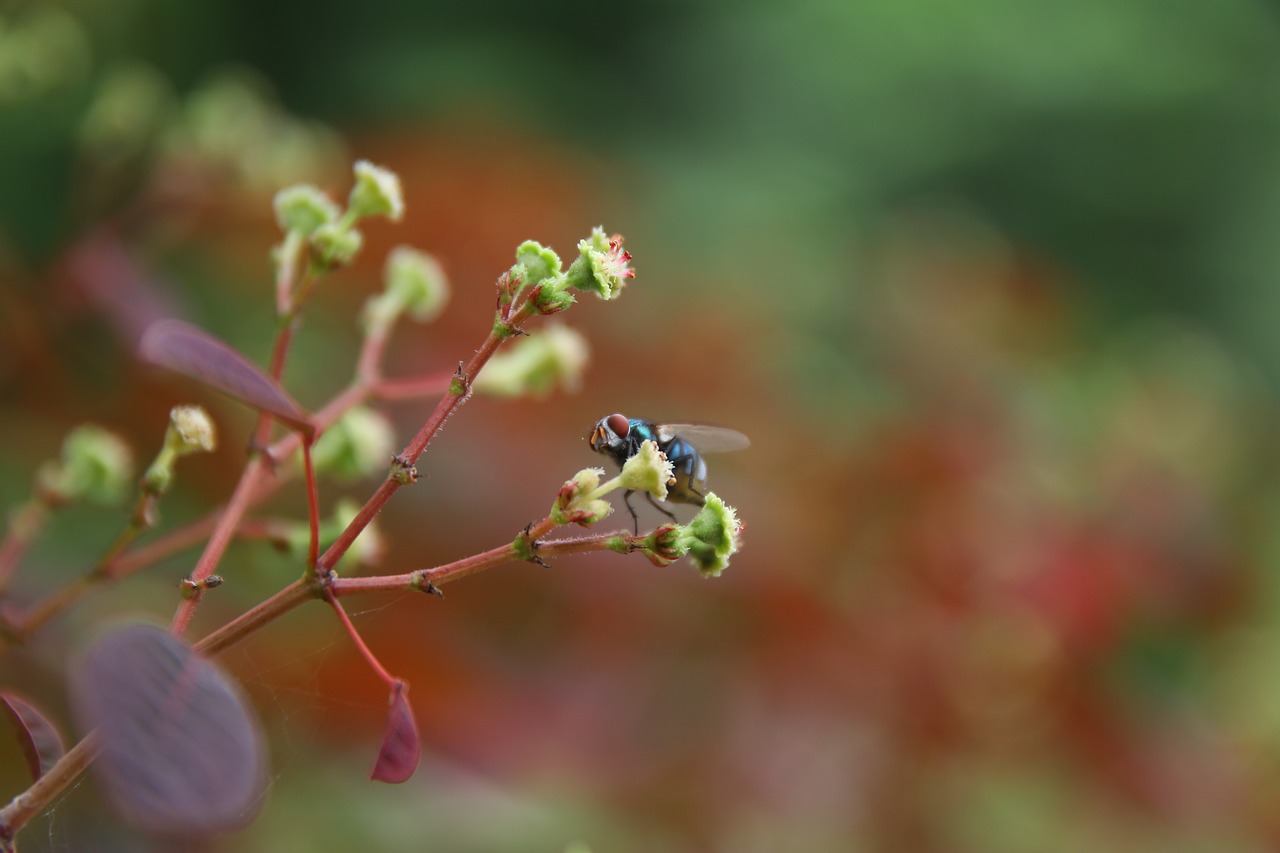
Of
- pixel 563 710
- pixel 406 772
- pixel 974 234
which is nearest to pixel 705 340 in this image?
pixel 563 710

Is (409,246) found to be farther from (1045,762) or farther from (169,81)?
(169,81)

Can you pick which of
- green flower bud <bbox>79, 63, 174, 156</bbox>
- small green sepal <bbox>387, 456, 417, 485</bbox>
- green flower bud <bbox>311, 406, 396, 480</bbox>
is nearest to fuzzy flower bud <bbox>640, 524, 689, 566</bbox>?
small green sepal <bbox>387, 456, 417, 485</bbox>

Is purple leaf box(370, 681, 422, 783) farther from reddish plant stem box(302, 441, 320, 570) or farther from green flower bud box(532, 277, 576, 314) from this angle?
green flower bud box(532, 277, 576, 314)

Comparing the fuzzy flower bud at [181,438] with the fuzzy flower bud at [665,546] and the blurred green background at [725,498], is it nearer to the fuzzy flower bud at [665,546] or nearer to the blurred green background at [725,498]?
the blurred green background at [725,498]

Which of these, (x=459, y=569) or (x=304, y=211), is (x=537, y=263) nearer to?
(x=459, y=569)

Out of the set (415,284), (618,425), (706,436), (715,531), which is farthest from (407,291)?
(715,531)

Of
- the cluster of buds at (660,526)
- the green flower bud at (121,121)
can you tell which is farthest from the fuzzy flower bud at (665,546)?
the green flower bud at (121,121)
